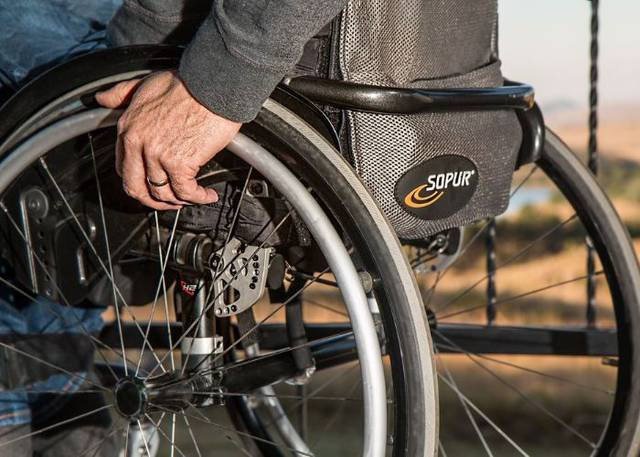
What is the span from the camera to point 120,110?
1.51m

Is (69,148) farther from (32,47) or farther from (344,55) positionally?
(344,55)

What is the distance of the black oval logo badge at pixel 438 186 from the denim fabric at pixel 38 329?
2.23ft

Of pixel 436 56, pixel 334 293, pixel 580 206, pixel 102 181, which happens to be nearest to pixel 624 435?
pixel 580 206

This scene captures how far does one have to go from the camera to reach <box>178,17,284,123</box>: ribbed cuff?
1.36m

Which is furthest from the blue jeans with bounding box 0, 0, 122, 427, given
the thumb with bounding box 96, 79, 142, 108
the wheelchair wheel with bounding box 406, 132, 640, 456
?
the wheelchair wheel with bounding box 406, 132, 640, 456

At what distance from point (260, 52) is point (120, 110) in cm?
26

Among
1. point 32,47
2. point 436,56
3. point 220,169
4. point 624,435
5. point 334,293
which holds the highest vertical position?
point 334,293

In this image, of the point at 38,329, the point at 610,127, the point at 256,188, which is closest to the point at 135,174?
the point at 256,188

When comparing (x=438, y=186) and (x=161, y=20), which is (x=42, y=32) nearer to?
(x=161, y=20)

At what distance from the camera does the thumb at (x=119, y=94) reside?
150cm

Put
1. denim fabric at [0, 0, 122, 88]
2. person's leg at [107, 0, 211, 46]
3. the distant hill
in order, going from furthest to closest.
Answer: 1. the distant hill
2. denim fabric at [0, 0, 122, 88]
3. person's leg at [107, 0, 211, 46]

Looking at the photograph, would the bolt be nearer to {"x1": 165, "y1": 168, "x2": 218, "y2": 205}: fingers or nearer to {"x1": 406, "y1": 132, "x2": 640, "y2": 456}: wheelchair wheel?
{"x1": 165, "y1": 168, "x2": 218, "y2": 205}: fingers

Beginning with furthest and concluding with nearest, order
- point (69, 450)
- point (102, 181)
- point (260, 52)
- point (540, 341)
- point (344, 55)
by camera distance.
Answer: point (540, 341), point (69, 450), point (102, 181), point (344, 55), point (260, 52)

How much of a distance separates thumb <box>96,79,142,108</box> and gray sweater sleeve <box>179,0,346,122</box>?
0.39 feet
